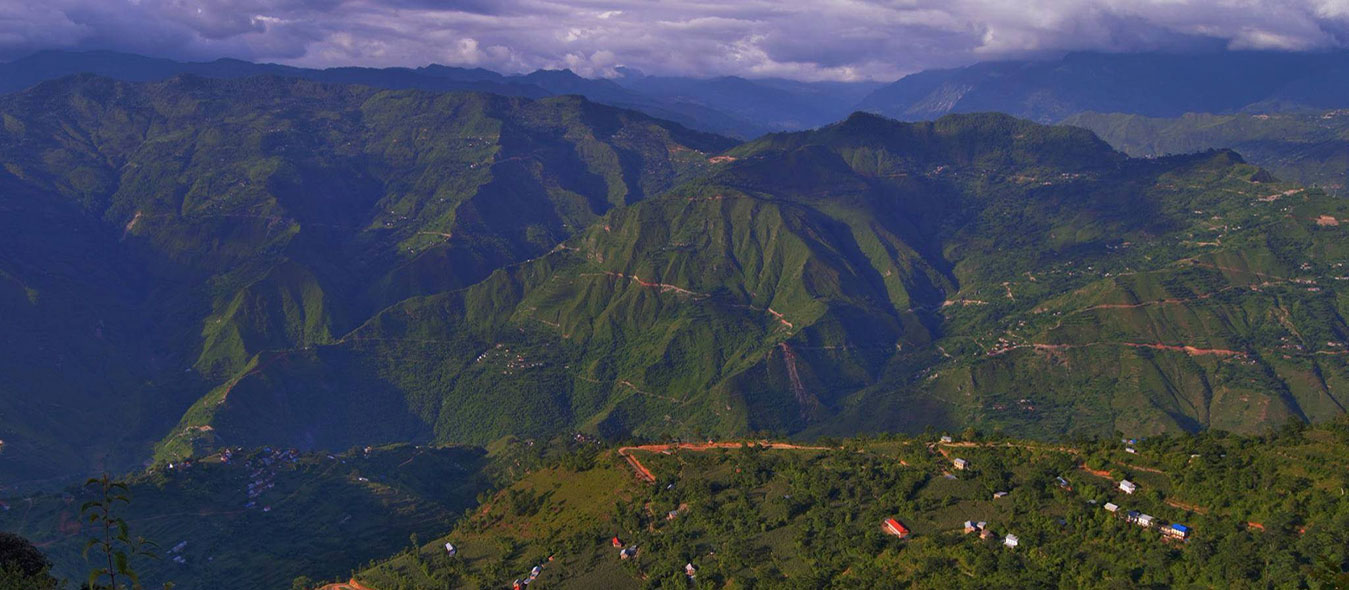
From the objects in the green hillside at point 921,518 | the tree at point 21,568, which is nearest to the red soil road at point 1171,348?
the green hillside at point 921,518

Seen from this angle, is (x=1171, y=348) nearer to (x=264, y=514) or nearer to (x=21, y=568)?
(x=264, y=514)

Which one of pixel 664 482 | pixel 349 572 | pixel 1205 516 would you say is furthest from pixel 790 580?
pixel 349 572

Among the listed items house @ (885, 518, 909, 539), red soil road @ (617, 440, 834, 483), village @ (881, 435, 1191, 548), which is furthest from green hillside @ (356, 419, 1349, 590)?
red soil road @ (617, 440, 834, 483)

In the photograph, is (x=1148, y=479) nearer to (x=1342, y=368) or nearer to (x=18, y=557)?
(x=18, y=557)

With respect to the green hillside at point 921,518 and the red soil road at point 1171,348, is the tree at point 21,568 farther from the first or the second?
the red soil road at point 1171,348

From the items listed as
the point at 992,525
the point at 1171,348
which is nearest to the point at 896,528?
the point at 992,525
